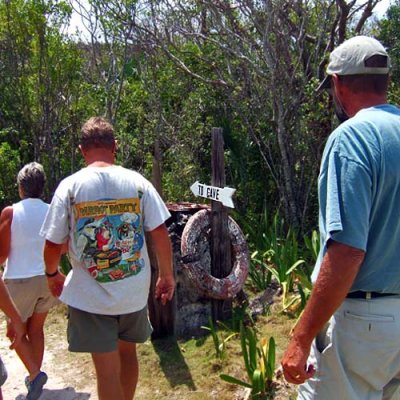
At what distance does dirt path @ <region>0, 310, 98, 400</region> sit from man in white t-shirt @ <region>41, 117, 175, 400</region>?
1260mm

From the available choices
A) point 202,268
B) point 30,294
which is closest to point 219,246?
point 202,268

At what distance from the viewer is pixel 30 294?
420 cm

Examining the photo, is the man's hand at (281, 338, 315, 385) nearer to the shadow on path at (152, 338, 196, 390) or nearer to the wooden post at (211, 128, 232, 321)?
the shadow on path at (152, 338, 196, 390)

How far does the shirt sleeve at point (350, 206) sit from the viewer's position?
1994mm

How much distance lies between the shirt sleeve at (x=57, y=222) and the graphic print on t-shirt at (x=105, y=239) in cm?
6

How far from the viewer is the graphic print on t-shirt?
319 centimetres

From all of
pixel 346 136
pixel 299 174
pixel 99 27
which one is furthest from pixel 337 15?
pixel 346 136

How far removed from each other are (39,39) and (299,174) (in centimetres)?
381

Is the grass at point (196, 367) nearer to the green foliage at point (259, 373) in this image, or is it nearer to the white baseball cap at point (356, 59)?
the green foliage at point (259, 373)

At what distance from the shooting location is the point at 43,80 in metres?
8.15

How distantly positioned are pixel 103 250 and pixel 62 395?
1.75 metres

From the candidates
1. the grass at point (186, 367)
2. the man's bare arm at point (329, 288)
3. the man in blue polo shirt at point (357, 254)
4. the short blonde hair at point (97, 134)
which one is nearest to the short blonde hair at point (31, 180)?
the short blonde hair at point (97, 134)

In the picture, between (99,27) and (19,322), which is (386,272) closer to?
(19,322)

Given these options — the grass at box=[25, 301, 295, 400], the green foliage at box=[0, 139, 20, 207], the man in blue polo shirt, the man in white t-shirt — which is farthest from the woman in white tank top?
the green foliage at box=[0, 139, 20, 207]
